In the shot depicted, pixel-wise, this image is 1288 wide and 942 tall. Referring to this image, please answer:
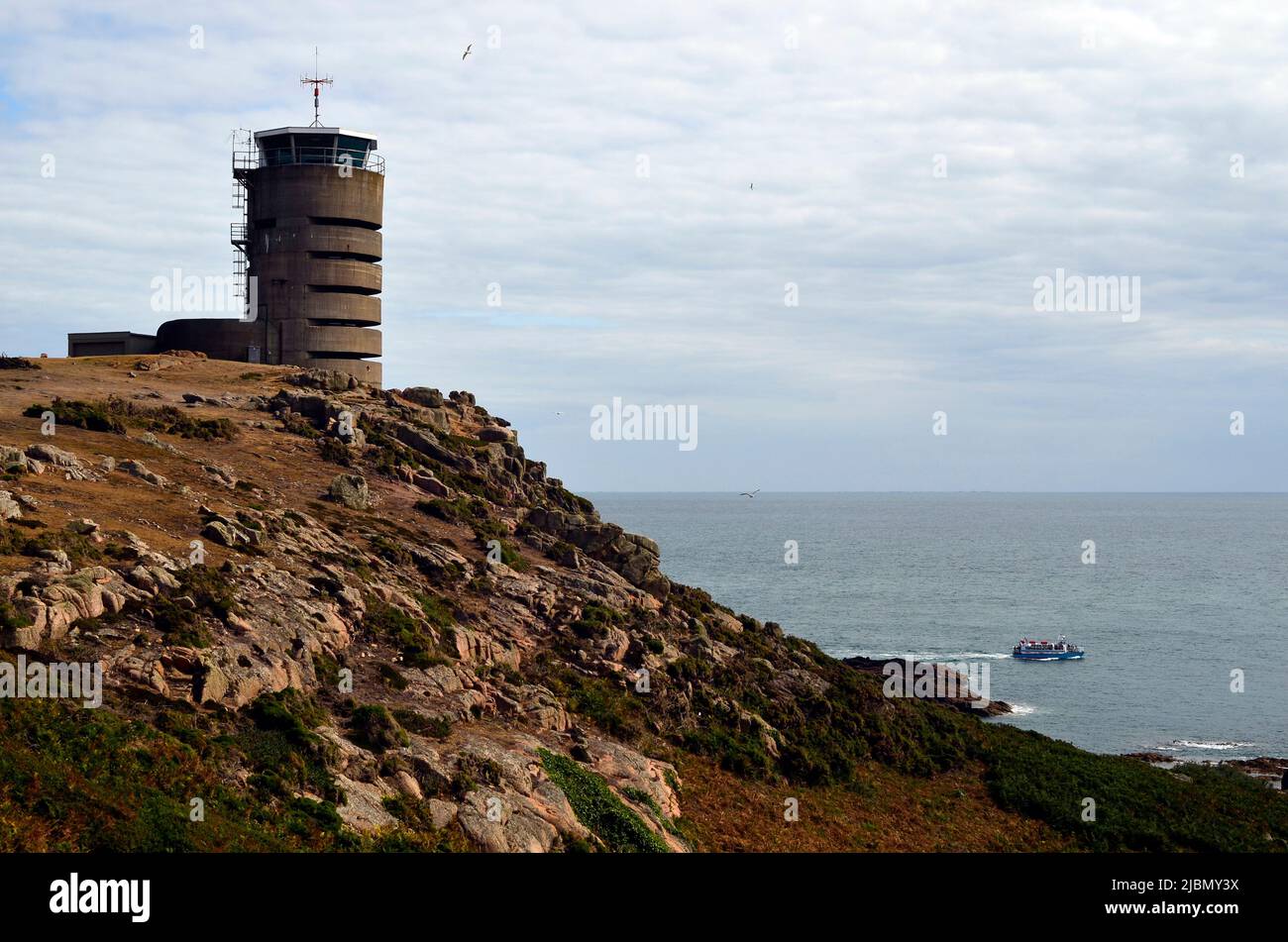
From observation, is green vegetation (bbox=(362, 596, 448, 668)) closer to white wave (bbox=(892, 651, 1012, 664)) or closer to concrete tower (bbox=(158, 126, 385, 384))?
concrete tower (bbox=(158, 126, 385, 384))

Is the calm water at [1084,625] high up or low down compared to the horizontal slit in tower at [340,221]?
down

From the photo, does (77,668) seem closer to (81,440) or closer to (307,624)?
(307,624)

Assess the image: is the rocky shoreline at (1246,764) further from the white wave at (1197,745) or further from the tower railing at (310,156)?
the tower railing at (310,156)

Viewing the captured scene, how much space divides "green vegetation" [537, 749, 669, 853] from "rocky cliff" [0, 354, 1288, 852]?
120 millimetres

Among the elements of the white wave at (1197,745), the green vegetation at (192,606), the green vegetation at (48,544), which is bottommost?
the white wave at (1197,745)

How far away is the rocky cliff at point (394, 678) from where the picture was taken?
2352 centimetres

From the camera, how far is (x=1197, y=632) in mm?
111062

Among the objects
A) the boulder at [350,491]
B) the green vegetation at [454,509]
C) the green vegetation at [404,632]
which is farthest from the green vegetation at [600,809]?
the green vegetation at [454,509]

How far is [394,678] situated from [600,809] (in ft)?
23.5

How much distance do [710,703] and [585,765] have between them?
9395 mm

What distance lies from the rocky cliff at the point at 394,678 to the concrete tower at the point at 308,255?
860cm

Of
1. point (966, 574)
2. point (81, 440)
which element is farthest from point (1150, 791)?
point (966, 574)

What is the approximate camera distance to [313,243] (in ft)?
223

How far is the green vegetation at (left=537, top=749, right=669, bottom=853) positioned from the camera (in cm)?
2769
